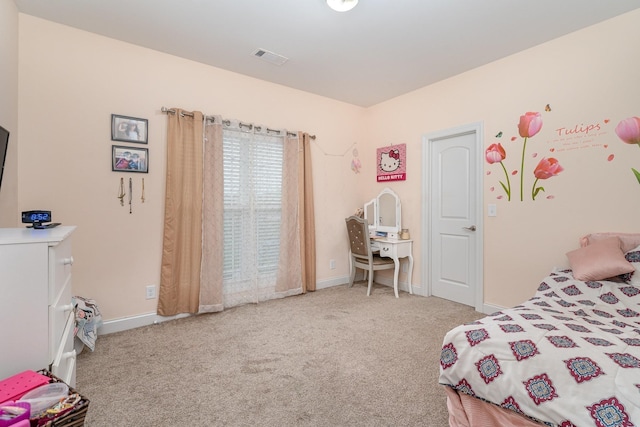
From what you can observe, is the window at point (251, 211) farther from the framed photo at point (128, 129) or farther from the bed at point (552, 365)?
the bed at point (552, 365)

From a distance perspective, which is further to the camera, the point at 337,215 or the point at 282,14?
the point at 337,215

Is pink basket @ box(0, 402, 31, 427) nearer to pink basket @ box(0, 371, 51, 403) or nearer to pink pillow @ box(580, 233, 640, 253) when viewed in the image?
pink basket @ box(0, 371, 51, 403)

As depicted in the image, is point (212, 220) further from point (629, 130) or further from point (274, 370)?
point (629, 130)

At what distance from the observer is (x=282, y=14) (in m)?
2.32

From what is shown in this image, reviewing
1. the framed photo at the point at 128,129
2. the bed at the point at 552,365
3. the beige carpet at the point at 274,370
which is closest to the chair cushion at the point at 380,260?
the beige carpet at the point at 274,370

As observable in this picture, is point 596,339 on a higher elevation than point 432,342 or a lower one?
higher

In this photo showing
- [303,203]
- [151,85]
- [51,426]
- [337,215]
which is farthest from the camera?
[337,215]

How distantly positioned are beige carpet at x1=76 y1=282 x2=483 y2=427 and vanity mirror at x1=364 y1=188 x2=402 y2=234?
4.10 ft

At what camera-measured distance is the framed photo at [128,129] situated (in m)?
2.64

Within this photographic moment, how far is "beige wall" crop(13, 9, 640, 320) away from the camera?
2.34 metres

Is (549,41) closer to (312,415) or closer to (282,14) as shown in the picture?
(282,14)

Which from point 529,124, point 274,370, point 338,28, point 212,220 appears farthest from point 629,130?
point 212,220

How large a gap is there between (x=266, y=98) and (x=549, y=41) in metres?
2.83

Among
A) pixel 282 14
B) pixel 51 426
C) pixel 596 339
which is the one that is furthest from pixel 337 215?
pixel 51 426
